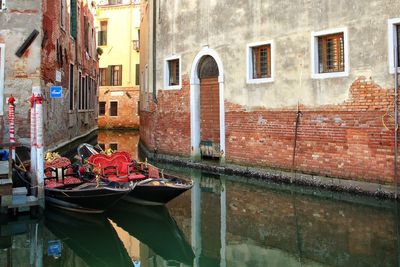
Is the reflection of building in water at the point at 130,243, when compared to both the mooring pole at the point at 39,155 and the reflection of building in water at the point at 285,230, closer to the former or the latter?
the reflection of building in water at the point at 285,230

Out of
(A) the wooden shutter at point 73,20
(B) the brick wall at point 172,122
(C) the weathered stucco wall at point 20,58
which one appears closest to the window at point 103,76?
(A) the wooden shutter at point 73,20

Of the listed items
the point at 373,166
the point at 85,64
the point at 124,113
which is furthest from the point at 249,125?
the point at 124,113

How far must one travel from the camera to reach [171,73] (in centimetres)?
1314

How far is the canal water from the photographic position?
518 cm

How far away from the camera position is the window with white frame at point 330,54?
8.54 metres

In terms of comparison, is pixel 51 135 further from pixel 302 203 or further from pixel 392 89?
pixel 392 89

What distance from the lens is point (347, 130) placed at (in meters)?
8.42

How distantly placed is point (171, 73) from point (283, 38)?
4407 millimetres

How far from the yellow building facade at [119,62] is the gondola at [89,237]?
2273 centimetres

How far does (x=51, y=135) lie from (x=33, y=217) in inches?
261

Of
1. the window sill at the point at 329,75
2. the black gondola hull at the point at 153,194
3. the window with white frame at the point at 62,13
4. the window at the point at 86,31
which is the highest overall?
the window at the point at 86,31

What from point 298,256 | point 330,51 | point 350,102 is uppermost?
point 330,51

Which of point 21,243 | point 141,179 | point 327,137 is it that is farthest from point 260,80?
point 21,243

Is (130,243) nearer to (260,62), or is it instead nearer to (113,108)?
(260,62)
